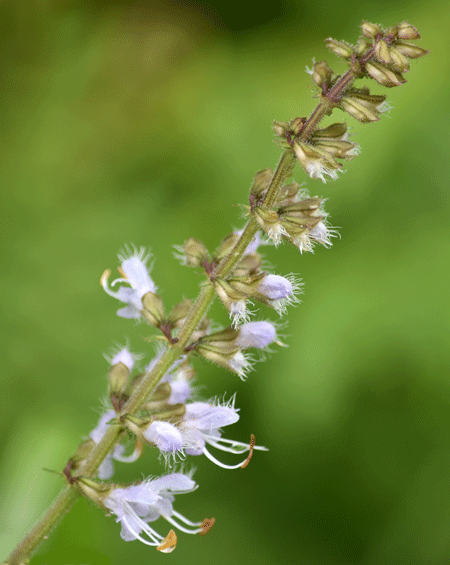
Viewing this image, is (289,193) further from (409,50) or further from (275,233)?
(409,50)

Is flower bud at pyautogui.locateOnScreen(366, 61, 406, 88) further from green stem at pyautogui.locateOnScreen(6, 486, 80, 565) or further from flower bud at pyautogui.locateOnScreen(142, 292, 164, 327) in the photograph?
green stem at pyautogui.locateOnScreen(6, 486, 80, 565)

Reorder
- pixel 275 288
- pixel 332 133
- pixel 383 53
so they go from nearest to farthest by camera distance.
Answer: pixel 383 53 < pixel 332 133 < pixel 275 288

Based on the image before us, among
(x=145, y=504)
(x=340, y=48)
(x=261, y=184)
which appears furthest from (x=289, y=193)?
(x=145, y=504)

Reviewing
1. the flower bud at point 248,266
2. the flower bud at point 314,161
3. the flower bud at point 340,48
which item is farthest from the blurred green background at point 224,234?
the flower bud at point 340,48

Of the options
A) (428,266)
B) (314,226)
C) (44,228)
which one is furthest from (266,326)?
(44,228)

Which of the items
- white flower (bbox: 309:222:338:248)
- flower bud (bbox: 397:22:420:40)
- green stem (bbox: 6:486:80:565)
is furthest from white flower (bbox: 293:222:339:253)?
green stem (bbox: 6:486:80:565)

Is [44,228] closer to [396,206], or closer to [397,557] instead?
[396,206]
